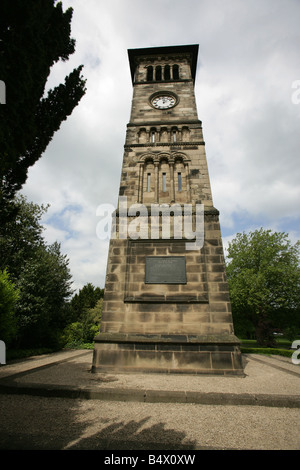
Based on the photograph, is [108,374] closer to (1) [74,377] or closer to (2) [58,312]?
(1) [74,377]

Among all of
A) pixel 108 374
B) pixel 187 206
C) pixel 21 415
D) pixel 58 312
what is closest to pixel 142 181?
pixel 187 206

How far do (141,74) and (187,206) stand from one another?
12.0 m

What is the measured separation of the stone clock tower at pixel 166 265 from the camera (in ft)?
22.9

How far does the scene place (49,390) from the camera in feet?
15.9

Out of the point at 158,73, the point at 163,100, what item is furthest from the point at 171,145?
the point at 158,73

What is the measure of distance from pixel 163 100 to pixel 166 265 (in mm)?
10904

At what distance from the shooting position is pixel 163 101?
13.3 m

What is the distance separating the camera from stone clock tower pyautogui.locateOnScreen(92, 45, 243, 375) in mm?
6965

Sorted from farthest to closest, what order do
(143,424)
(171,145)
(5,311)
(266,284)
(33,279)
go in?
(266,284) → (33,279) → (171,145) → (5,311) → (143,424)

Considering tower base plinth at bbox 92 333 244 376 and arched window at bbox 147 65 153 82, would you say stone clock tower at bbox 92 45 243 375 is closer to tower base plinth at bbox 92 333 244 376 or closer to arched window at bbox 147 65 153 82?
tower base plinth at bbox 92 333 244 376

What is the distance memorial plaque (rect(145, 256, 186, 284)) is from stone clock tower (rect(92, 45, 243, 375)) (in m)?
0.04

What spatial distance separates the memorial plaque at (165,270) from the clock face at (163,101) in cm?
977

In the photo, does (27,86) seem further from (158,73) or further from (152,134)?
(158,73)

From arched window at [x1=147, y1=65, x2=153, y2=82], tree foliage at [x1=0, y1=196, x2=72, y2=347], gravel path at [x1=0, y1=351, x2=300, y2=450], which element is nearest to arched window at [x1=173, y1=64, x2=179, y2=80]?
arched window at [x1=147, y1=65, x2=153, y2=82]
